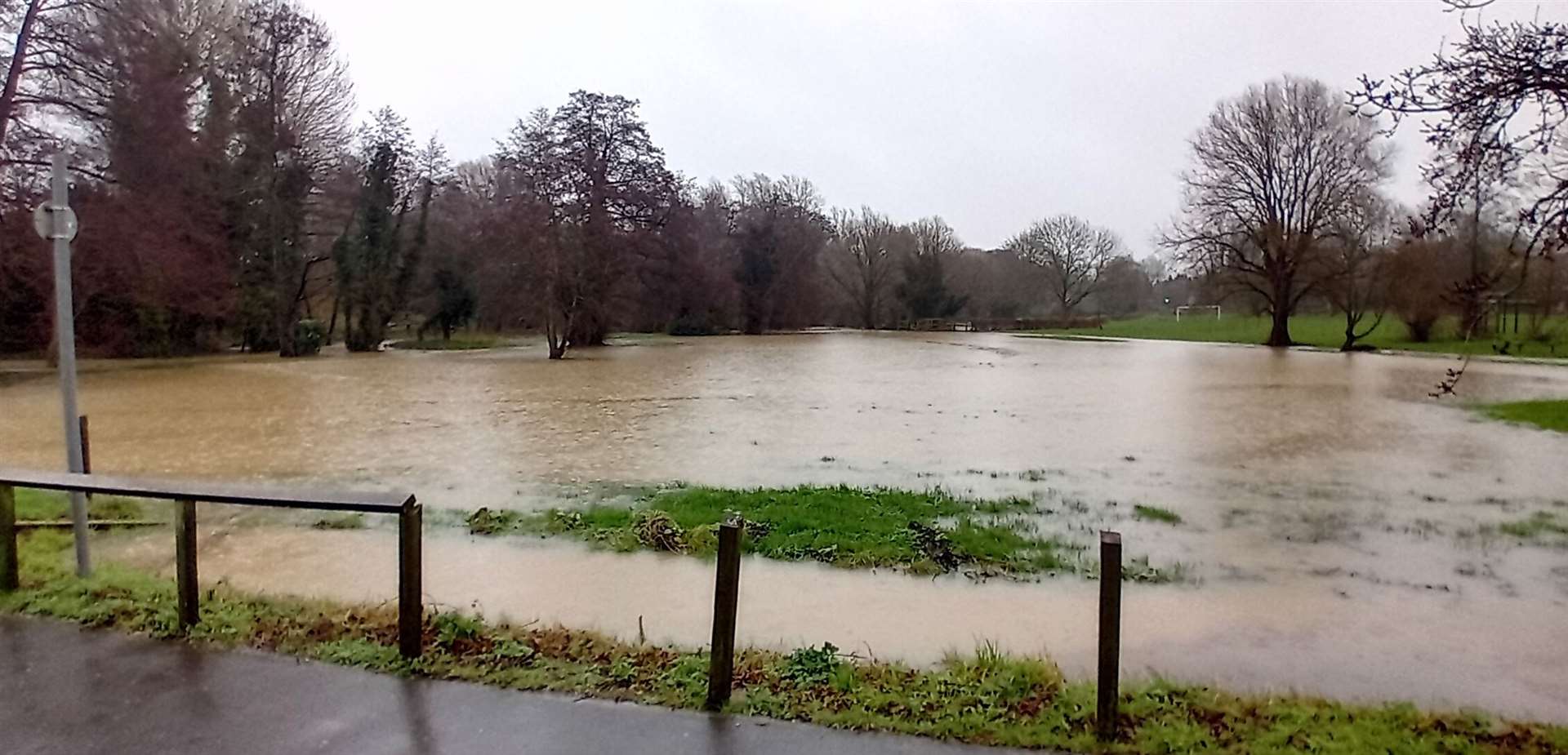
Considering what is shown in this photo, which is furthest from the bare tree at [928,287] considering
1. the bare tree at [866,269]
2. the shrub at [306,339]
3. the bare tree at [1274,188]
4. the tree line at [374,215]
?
the shrub at [306,339]

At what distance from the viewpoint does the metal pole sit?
462cm

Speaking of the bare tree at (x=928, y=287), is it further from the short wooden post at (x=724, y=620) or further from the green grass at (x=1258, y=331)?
the short wooden post at (x=724, y=620)

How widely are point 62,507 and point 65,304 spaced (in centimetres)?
405


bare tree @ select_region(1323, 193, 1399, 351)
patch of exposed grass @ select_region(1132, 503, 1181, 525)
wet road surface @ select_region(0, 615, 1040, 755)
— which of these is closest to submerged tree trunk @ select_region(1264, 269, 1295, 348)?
bare tree @ select_region(1323, 193, 1399, 351)

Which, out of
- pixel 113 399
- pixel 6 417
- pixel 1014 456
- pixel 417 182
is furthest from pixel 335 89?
pixel 1014 456

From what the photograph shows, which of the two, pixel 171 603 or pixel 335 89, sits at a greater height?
pixel 335 89

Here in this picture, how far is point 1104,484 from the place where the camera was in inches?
397

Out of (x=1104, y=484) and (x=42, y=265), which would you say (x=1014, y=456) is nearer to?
A: (x=1104, y=484)

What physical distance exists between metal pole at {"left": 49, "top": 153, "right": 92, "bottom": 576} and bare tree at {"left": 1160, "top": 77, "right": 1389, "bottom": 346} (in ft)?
136

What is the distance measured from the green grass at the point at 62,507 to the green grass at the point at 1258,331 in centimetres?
2057

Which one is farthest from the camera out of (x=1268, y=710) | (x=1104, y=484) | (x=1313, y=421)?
(x=1313, y=421)

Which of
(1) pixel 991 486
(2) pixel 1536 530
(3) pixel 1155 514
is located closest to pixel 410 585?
(3) pixel 1155 514

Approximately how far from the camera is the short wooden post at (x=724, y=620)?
3.29m

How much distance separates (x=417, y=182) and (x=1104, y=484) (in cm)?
3913
